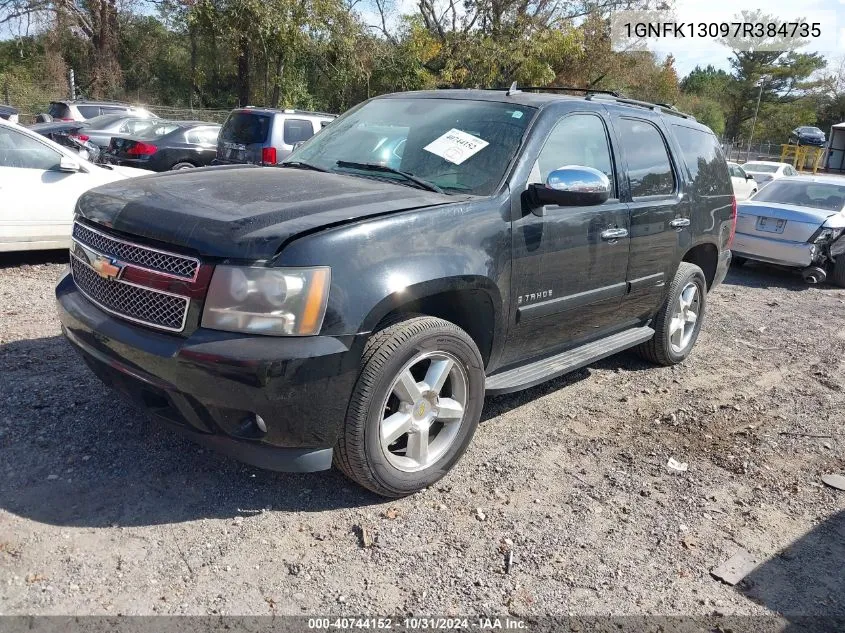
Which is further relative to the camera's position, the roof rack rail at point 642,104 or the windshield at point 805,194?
the windshield at point 805,194

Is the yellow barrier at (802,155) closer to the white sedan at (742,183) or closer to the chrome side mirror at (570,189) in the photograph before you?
the white sedan at (742,183)

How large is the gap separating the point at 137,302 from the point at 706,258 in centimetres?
447

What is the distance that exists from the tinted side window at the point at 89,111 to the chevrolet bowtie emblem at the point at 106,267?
1829 cm

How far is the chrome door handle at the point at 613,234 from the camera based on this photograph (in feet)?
13.6

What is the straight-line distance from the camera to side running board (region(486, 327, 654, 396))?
3746 mm

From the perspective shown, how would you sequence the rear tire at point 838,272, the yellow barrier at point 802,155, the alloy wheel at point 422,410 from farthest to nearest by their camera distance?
the yellow barrier at point 802,155 < the rear tire at point 838,272 < the alloy wheel at point 422,410

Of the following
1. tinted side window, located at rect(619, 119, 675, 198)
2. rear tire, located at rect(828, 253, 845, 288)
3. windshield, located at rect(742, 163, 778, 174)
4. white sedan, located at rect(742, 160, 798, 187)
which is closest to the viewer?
tinted side window, located at rect(619, 119, 675, 198)

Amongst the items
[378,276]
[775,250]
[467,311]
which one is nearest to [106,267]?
[378,276]

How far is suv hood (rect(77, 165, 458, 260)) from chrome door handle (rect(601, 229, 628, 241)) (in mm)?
1142

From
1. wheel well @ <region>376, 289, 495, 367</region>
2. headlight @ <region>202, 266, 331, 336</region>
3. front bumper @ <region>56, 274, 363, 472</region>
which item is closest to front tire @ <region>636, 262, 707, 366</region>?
wheel well @ <region>376, 289, 495, 367</region>

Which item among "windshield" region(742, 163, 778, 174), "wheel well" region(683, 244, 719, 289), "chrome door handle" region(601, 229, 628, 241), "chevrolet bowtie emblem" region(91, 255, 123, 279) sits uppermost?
"chrome door handle" region(601, 229, 628, 241)

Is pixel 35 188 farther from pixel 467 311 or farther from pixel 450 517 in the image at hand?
pixel 450 517

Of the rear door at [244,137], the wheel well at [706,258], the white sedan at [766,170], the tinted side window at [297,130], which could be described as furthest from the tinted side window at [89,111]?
the white sedan at [766,170]

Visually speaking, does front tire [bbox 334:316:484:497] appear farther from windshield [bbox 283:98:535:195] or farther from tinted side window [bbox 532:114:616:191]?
tinted side window [bbox 532:114:616:191]
